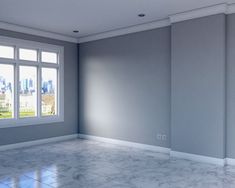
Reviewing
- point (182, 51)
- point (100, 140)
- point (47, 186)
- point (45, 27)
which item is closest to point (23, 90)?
point (45, 27)

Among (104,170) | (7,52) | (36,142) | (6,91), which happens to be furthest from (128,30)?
(36,142)

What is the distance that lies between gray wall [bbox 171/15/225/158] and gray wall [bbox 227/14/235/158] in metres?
0.14

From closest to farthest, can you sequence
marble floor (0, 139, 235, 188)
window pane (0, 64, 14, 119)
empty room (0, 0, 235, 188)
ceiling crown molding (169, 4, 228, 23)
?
marble floor (0, 139, 235, 188) < empty room (0, 0, 235, 188) < ceiling crown molding (169, 4, 228, 23) < window pane (0, 64, 14, 119)

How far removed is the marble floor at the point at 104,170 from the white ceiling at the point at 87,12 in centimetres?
287

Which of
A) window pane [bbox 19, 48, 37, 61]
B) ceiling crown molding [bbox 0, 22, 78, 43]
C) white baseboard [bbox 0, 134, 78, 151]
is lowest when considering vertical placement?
white baseboard [bbox 0, 134, 78, 151]

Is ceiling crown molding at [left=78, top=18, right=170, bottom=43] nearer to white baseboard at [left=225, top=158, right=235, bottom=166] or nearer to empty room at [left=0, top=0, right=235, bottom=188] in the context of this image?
empty room at [left=0, top=0, right=235, bottom=188]

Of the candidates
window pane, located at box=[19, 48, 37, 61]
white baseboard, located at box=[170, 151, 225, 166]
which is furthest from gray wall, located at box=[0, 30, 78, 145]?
white baseboard, located at box=[170, 151, 225, 166]

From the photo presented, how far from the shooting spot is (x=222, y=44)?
4531 millimetres

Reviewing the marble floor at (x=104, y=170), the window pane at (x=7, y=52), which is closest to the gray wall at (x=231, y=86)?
the marble floor at (x=104, y=170)

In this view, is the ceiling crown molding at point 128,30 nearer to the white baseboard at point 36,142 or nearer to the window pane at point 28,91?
the window pane at point 28,91

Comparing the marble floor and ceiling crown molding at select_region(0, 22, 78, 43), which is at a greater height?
ceiling crown molding at select_region(0, 22, 78, 43)

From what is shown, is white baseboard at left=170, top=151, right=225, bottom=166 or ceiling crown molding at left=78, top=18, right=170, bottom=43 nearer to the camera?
white baseboard at left=170, top=151, right=225, bottom=166

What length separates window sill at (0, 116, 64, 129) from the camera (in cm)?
580

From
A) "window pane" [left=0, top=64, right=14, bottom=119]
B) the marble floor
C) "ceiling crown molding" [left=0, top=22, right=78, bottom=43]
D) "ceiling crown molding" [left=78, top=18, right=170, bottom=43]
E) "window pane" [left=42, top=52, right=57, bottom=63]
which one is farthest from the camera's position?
"window pane" [left=42, top=52, right=57, bottom=63]
